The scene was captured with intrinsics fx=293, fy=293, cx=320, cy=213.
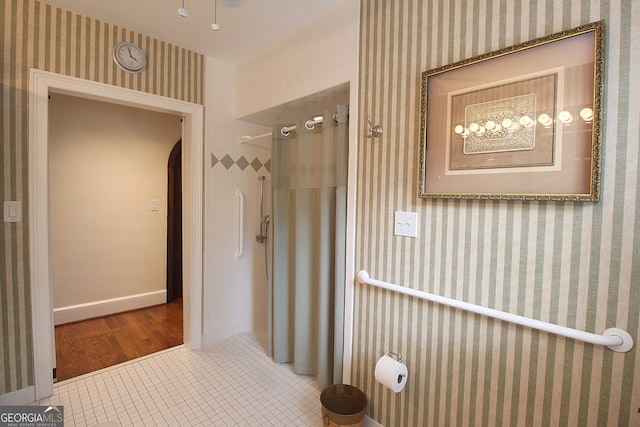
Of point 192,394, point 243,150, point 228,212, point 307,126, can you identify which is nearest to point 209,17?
point 307,126

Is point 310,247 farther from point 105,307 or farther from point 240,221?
point 105,307

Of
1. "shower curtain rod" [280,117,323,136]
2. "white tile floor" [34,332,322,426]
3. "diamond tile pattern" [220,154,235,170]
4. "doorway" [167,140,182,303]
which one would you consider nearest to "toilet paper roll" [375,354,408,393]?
"white tile floor" [34,332,322,426]

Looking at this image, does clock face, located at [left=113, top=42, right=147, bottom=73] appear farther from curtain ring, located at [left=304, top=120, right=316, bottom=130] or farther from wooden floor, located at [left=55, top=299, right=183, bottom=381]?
wooden floor, located at [left=55, top=299, right=183, bottom=381]

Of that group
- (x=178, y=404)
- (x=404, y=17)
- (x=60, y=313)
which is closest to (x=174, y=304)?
(x=60, y=313)

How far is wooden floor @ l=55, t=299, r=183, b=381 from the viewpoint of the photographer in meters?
2.27

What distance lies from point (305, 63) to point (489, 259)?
1.63 metres

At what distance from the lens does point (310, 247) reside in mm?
2098

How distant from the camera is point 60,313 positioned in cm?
289

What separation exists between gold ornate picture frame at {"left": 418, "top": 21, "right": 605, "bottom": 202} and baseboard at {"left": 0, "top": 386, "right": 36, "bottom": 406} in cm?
259

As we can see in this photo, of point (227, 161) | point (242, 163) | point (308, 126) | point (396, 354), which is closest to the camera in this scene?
point (396, 354)

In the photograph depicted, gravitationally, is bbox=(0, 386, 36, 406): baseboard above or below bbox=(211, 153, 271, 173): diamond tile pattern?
below

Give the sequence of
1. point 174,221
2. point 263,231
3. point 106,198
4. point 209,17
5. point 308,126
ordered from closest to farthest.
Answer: point 209,17, point 308,126, point 263,231, point 106,198, point 174,221

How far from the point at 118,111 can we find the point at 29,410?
8.86 ft

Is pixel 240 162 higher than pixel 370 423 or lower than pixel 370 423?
higher
